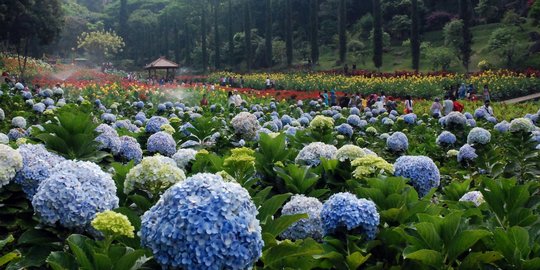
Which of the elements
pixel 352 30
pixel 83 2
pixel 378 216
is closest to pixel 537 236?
pixel 378 216

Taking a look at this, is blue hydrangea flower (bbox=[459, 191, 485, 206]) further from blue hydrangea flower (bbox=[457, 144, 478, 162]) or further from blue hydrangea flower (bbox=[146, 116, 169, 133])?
blue hydrangea flower (bbox=[146, 116, 169, 133])

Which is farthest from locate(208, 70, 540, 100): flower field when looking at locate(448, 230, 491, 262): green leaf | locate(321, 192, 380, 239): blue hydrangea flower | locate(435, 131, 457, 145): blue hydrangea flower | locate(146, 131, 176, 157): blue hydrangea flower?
locate(448, 230, 491, 262): green leaf

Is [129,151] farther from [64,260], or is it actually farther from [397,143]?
[397,143]

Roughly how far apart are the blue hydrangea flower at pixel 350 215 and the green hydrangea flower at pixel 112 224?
35.1 inches

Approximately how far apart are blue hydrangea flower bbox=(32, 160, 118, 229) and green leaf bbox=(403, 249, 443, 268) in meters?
1.20

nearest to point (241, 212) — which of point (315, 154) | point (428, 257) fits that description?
point (428, 257)

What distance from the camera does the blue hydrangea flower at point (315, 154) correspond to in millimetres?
3473

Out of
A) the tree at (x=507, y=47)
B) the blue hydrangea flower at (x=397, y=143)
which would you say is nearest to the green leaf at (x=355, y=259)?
the blue hydrangea flower at (x=397, y=143)

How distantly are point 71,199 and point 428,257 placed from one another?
1.37 m

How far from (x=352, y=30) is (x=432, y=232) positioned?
4725 centimetres

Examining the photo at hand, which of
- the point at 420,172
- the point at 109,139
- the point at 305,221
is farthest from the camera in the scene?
the point at 109,139

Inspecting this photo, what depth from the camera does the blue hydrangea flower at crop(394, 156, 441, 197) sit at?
3111mm

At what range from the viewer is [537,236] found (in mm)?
2229

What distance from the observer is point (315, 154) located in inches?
138
